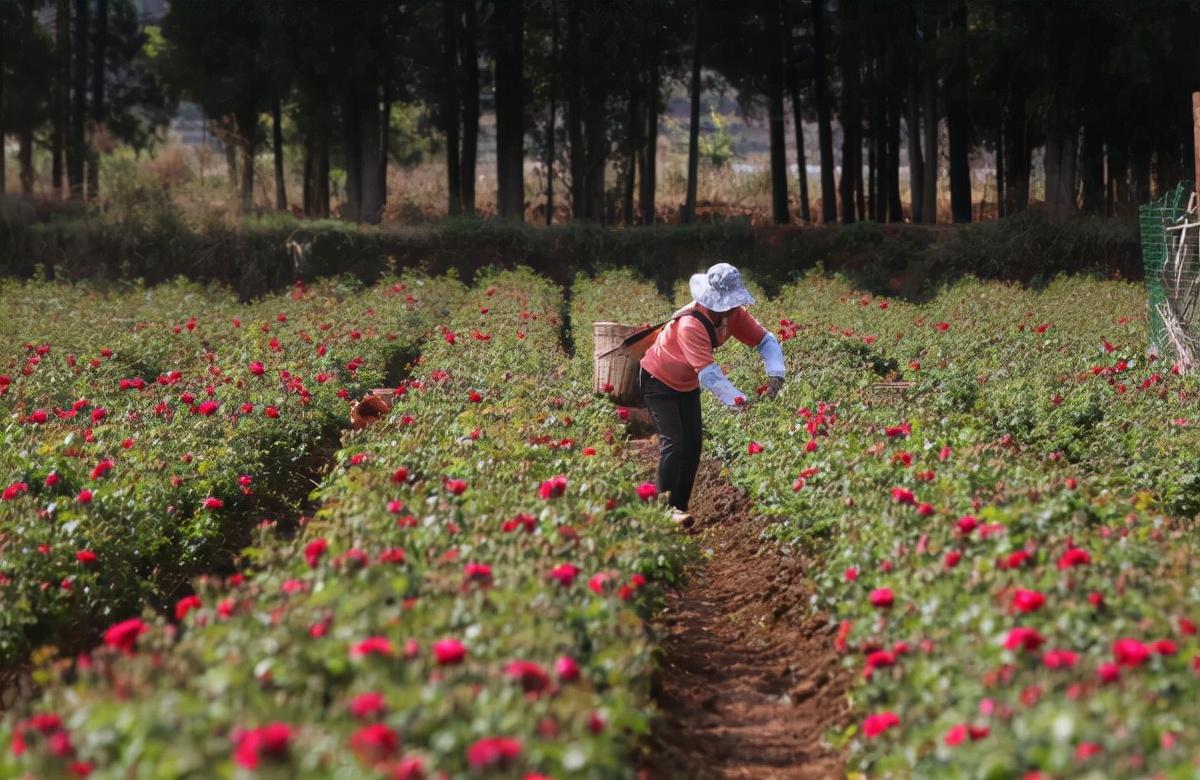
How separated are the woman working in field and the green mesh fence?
223 inches

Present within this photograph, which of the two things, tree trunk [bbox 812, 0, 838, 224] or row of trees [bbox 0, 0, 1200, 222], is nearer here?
row of trees [bbox 0, 0, 1200, 222]

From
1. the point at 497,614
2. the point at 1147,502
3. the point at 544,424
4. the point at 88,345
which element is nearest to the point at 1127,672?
the point at 497,614

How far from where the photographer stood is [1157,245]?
13031 millimetres

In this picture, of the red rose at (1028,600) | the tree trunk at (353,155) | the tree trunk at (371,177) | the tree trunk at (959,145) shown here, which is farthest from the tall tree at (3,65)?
the red rose at (1028,600)

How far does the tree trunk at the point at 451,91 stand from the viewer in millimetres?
31281

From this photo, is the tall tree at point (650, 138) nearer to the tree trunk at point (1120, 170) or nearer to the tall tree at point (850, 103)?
the tall tree at point (850, 103)

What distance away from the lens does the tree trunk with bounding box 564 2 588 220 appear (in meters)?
32.8

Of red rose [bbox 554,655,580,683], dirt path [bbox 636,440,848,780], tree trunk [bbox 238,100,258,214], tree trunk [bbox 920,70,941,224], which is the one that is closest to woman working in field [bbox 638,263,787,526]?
dirt path [bbox 636,440,848,780]

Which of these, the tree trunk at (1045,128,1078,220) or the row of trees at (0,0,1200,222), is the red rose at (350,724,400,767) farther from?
the tree trunk at (1045,128,1078,220)

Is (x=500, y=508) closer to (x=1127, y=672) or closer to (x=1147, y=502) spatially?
(x=1127, y=672)

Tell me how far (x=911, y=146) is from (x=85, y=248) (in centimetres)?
1750

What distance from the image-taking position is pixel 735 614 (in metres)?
6.92

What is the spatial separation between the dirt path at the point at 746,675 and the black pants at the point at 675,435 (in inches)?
15.9

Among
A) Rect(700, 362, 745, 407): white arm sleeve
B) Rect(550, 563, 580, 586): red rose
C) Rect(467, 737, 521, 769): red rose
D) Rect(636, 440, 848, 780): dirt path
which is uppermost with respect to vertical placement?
Rect(700, 362, 745, 407): white arm sleeve
